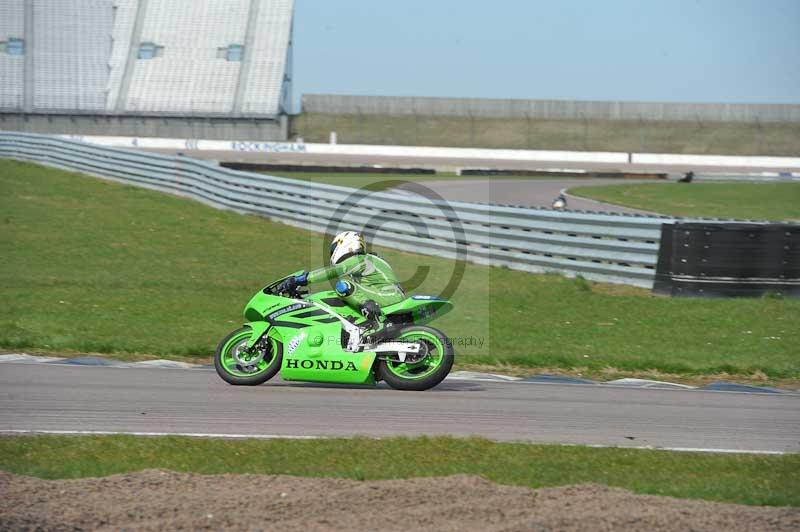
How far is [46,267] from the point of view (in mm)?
17453

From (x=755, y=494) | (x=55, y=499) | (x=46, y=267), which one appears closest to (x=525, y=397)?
(x=755, y=494)

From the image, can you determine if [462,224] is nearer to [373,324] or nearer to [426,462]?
[373,324]

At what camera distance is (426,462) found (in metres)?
6.98

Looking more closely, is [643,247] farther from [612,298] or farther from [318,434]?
[318,434]

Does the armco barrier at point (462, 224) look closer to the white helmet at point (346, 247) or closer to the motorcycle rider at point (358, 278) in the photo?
the motorcycle rider at point (358, 278)

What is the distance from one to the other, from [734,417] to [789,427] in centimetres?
53

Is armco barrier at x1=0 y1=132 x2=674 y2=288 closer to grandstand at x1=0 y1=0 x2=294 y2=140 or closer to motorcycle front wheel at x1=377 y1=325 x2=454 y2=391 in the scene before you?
motorcycle front wheel at x1=377 y1=325 x2=454 y2=391

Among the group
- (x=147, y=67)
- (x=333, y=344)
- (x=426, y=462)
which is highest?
(x=147, y=67)

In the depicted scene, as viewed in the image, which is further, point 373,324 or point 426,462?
point 373,324

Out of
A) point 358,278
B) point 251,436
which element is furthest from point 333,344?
point 251,436

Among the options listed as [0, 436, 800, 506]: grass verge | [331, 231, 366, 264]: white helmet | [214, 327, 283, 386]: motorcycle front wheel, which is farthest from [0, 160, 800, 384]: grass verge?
[0, 436, 800, 506]: grass verge

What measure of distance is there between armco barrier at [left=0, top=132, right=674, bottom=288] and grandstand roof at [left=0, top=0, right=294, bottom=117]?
115 feet

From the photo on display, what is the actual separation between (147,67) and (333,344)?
57.6 metres

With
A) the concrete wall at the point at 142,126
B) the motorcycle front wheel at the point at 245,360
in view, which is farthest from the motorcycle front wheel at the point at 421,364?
the concrete wall at the point at 142,126
